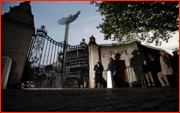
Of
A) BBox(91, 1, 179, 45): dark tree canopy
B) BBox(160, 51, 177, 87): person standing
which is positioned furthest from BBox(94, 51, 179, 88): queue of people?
BBox(91, 1, 179, 45): dark tree canopy

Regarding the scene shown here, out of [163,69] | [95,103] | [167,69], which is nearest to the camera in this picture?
[95,103]

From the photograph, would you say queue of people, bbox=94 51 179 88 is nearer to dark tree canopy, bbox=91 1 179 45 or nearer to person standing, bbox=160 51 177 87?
person standing, bbox=160 51 177 87

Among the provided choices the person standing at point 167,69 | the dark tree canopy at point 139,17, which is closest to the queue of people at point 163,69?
the person standing at point 167,69

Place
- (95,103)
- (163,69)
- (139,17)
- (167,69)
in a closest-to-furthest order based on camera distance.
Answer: (95,103) → (167,69) → (163,69) → (139,17)

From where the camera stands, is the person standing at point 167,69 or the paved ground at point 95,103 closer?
the paved ground at point 95,103

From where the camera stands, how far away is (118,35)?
966 centimetres

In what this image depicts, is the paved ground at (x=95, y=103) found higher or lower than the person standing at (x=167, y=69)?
lower

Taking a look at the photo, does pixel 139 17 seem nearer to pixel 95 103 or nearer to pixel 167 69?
pixel 167 69

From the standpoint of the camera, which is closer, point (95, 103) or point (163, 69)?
point (95, 103)

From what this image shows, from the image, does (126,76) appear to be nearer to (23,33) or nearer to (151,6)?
(151,6)

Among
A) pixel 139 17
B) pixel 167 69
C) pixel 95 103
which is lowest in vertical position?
pixel 95 103

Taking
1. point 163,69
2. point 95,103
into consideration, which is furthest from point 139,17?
point 95,103

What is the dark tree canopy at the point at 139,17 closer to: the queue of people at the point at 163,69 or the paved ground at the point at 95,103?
the queue of people at the point at 163,69

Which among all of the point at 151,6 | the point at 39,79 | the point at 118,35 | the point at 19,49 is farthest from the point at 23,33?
the point at 151,6
